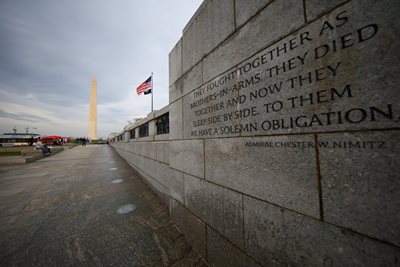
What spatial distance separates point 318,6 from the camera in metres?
1.39

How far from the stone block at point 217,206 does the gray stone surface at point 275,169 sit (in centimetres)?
19

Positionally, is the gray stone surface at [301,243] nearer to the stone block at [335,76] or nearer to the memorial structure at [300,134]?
the memorial structure at [300,134]

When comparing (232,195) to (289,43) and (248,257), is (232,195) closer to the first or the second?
(248,257)

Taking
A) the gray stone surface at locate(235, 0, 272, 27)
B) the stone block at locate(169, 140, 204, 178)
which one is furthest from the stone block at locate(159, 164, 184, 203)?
the gray stone surface at locate(235, 0, 272, 27)

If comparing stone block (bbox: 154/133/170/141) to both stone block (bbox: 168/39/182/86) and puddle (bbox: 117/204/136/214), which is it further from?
puddle (bbox: 117/204/136/214)

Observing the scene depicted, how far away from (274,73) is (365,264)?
1.68 meters

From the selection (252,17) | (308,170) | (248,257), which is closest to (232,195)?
(248,257)

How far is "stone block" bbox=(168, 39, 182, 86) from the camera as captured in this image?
3.84m

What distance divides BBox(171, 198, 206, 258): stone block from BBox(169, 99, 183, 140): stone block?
153 centimetres

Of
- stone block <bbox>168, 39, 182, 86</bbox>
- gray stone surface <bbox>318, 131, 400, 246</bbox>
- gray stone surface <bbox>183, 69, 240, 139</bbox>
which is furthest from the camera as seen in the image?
stone block <bbox>168, 39, 182, 86</bbox>

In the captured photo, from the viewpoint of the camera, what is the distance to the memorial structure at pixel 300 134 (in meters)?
1.07

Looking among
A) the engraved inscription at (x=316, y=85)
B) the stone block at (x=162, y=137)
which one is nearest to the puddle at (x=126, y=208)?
the stone block at (x=162, y=137)

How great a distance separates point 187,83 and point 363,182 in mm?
3058

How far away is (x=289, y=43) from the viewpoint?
1578 millimetres
